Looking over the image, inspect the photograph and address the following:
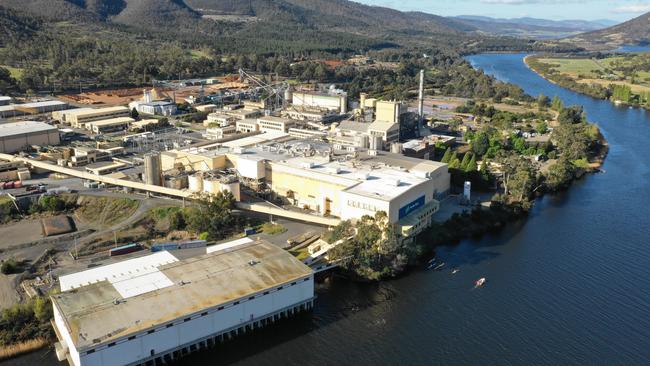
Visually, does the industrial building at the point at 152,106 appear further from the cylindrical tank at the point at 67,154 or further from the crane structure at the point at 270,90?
the cylindrical tank at the point at 67,154

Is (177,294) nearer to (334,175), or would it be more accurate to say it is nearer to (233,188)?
(233,188)

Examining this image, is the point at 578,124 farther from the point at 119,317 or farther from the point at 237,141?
the point at 119,317

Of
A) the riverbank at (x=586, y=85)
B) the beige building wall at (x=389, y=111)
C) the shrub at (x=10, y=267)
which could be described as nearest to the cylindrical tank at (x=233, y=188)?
the shrub at (x=10, y=267)

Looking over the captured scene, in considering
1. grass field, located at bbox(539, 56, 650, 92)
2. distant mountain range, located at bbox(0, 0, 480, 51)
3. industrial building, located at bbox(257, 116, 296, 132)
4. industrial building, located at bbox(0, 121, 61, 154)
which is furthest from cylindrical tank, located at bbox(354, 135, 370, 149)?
distant mountain range, located at bbox(0, 0, 480, 51)

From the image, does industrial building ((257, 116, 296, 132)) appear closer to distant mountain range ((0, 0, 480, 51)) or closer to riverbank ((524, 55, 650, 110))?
riverbank ((524, 55, 650, 110))

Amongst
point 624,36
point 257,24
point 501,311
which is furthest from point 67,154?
point 624,36

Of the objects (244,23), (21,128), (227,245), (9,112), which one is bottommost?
(227,245)
